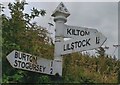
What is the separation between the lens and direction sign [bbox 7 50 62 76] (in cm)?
292

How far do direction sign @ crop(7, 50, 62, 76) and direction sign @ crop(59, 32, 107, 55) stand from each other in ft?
0.51

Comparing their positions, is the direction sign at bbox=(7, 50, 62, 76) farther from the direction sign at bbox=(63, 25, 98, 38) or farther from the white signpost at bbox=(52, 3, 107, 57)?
the direction sign at bbox=(63, 25, 98, 38)

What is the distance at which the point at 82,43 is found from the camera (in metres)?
3.10

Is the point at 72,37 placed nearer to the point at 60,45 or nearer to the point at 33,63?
the point at 60,45

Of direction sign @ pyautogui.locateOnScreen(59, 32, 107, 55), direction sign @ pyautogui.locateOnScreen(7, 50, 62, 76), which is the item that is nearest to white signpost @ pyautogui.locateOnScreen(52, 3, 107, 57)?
direction sign @ pyautogui.locateOnScreen(59, 32, 107, 55)

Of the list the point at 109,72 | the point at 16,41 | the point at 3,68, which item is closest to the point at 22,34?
the point at 16,41

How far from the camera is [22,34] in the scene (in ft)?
11.7

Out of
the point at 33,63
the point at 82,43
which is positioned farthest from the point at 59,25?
the point at 33,63

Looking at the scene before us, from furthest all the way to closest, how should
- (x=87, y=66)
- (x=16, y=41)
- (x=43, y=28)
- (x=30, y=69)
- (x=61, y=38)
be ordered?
1. (x=87, y=66)
2. (x=43, y=28)
3. (x=16, y=41)
4. (x=61, y=38)
5. (x=30, y=69)

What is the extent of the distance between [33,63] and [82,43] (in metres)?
0.51

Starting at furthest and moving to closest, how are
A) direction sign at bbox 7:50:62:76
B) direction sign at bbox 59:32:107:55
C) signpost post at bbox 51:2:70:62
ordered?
1. signpost post at bbox 51:2:70:62
2. direction sign at bbox 59:32:107:55
3. direction sign at bbox 7:50:62:76

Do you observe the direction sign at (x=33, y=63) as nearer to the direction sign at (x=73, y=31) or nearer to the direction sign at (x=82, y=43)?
the direction sign at (x=82, y=43)

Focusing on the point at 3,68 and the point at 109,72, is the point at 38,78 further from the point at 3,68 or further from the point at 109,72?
the point at 109,72

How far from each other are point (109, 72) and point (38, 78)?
4.69ft
